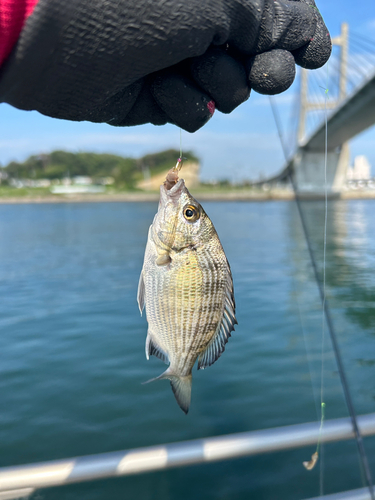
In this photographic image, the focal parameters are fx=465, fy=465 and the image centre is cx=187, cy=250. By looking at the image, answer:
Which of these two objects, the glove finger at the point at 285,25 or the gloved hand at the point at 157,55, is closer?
the gloved hand at the point at 157,55

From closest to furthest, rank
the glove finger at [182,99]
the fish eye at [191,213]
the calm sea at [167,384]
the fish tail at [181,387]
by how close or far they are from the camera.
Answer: the glove finger at [182,99]
the fish tail at [181,387]
the fish eye at [191,213]
the calm sea at [167,384]

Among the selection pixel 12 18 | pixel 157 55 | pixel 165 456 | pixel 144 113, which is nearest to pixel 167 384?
pixel 165 456

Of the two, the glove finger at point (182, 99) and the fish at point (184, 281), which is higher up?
the glove finger at point (182, 99)

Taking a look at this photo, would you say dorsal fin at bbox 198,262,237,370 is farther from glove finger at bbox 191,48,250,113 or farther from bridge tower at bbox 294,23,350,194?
bridge tower at bbox 294,23,350,194

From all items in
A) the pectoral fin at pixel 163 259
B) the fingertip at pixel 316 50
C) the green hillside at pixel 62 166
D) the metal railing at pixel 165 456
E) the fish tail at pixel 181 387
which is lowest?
the metal railing at pixel 165 456

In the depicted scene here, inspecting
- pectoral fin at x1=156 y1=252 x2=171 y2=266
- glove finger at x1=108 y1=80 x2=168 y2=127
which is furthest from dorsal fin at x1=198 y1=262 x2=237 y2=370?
glove finger at x1=108 y1=80 x2=168 y2=127

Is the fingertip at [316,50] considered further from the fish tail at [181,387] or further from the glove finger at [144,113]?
the fish tail at [181,387]

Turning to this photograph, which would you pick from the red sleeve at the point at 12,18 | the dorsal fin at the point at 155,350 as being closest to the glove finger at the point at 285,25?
the red sleeve at the point at 12,18

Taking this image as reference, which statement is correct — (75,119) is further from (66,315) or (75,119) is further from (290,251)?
(290,251)
